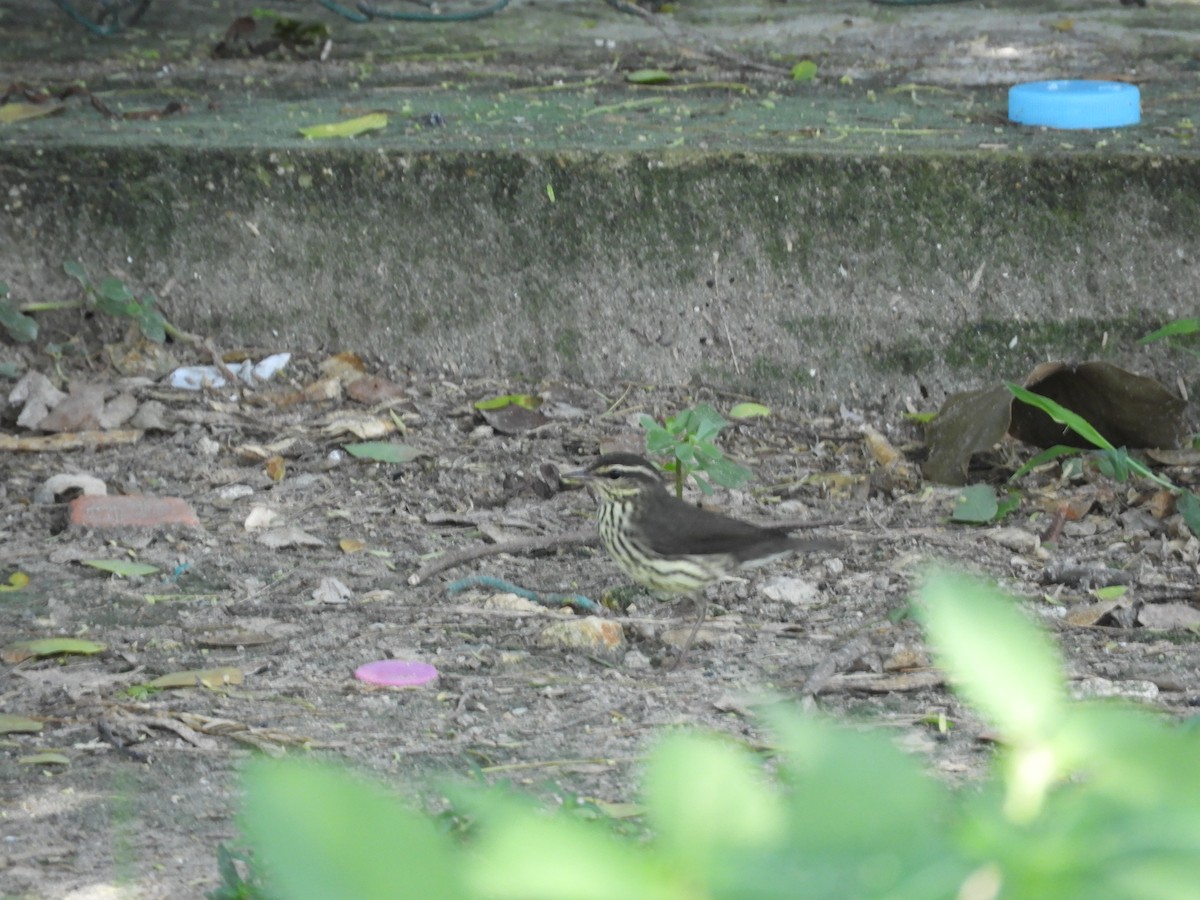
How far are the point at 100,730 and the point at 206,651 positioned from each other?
22.2 inches

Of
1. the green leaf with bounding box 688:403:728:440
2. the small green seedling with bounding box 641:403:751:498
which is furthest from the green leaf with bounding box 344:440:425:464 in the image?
the green leaf with bounding box 688:403:728:440

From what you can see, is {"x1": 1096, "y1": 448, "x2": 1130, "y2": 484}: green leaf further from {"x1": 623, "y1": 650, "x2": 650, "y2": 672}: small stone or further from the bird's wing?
{"x1": 623, "y1": 650, "x2": 650, "y2": 672}: small stone

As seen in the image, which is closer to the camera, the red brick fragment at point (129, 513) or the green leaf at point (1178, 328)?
the red brick fragment at point (129, 513)

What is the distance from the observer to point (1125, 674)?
3.46m

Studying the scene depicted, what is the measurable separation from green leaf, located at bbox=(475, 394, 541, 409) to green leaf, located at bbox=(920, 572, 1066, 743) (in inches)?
195

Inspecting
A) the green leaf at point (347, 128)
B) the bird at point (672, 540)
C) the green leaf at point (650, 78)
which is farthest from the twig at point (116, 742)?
the green leaf at point (650, 78)

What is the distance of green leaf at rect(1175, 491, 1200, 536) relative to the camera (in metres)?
4.30

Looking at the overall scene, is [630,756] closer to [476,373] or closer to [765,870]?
[765,870]

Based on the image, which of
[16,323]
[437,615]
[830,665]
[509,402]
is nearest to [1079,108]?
[509,402]

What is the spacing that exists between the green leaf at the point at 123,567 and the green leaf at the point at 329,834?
3.90m

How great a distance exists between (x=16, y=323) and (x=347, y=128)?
1440 mm

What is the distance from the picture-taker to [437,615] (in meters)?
4.04

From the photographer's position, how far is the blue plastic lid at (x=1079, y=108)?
582 centimetres

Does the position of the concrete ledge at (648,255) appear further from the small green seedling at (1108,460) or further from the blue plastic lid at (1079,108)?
the small green seedling at (1108,460)
